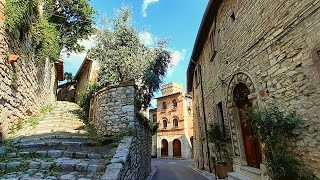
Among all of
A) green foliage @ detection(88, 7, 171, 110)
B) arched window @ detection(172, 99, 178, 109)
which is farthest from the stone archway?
arched window @ detection(172, 99, 178, 109)

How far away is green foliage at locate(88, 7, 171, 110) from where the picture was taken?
35.1ft

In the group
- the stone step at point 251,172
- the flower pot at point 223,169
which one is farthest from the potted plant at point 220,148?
the stone step at point 251,172

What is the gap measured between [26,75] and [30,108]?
135 centimetres

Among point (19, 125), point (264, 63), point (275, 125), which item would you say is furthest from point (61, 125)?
point (264, 63)

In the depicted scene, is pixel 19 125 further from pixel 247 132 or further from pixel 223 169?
pixel 247 132

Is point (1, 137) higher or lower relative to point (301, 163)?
higher

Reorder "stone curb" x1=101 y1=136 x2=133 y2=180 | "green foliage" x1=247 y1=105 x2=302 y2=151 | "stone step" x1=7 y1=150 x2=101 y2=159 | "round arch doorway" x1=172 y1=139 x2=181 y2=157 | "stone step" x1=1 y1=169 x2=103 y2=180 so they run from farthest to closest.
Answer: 1. "round arch doorway" x1=172 y1=139 x2=181 y2=157
2. "stone step" x1=7 y1=150 x2=101 y2=159
3. "green foliage" x1=247 y1=105 x2=302 y2=151
4. "stone curb" x1=101 y1=136 x2=133 y2=180
5. "stone step" x1=1 y1=169 x2=103 y2=180

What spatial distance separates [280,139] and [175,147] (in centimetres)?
2302

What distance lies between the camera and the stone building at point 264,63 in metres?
3.68

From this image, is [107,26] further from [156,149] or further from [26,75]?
[156,149]

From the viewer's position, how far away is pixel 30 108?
7.51m

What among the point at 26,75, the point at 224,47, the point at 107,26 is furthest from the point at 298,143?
the point at 107,26

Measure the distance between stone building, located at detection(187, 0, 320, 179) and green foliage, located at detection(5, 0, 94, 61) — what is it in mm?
6255

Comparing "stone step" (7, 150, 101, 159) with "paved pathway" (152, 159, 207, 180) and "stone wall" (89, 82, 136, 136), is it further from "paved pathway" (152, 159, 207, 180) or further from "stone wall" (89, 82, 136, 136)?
"paved pathway" (152, 159, 207, 180)
